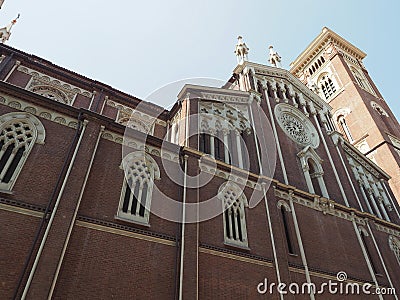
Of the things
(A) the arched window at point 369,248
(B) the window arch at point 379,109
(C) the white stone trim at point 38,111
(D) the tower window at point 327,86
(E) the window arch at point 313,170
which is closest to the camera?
(C) the white stone trim at point 38,111

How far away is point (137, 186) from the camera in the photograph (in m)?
11.1

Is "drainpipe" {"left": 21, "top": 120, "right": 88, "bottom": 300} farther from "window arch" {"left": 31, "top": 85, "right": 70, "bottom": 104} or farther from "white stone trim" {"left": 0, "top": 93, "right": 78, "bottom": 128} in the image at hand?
"window arch" {"left": 31, "top": 85, "right": 70, "bottom": 104}

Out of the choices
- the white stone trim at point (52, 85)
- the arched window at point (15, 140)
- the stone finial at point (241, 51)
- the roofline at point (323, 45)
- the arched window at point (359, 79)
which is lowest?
the arched window at point (15, 140)

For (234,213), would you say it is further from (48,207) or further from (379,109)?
(379,109)

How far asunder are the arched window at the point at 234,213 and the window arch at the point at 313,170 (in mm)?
5898

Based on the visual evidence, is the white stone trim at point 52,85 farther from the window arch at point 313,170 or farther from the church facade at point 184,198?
the window arch at point 313,170

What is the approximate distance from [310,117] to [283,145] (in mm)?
5958

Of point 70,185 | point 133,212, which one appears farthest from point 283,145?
point 70,185

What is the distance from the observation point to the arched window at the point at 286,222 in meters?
13.3

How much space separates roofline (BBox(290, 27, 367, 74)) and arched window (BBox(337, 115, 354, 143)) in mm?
15103

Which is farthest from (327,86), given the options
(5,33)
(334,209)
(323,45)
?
(5,33)

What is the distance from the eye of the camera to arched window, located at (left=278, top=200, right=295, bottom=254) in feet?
43.8

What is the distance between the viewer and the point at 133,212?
10.5m

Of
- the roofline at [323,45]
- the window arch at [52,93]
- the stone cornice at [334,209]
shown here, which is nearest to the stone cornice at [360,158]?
the stone cornice at [334,209]
